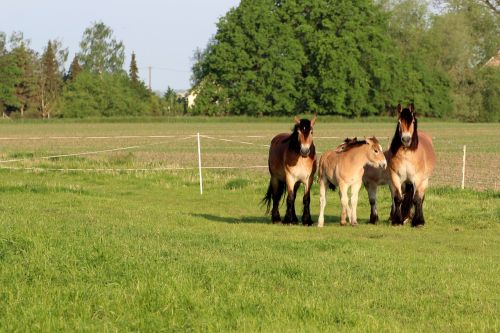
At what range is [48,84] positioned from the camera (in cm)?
11200

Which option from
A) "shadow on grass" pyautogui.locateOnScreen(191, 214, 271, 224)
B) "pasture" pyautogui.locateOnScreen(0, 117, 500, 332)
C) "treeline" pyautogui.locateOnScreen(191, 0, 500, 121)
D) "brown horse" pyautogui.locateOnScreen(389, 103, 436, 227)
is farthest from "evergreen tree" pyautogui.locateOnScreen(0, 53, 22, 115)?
"brown horse" pyautogui.locateOnScreen(389, 103, 436, 227)

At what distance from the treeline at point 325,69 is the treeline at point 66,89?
13821mm

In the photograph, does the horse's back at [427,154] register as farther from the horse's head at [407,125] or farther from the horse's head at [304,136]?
the horse's head at [304,136]

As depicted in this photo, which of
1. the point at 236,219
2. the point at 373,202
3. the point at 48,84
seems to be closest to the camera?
the point at 373,202

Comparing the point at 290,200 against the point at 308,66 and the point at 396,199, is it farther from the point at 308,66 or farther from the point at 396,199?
the point at 308,66

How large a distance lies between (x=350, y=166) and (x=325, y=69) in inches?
3057

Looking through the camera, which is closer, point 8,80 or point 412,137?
point 412,137

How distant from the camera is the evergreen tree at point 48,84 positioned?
111 meters

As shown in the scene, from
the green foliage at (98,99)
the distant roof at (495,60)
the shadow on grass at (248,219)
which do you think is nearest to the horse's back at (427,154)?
the shadow on grass at (248,219)

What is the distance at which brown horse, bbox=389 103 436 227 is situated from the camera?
1609cm

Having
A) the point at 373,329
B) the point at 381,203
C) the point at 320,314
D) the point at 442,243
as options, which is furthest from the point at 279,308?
the point at 381,203

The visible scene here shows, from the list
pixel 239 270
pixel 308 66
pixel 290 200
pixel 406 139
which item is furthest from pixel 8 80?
pixel 239 270

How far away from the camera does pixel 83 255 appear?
9.62 m

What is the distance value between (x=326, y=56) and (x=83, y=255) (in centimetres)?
8427
